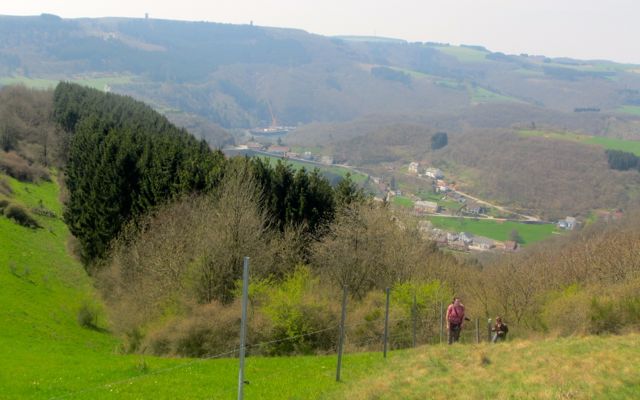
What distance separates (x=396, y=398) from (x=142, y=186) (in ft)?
98.3

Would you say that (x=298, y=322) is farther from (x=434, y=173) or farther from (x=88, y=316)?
(x=434, y=173)

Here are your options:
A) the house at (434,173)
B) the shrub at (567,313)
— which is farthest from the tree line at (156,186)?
the house at (434,173)

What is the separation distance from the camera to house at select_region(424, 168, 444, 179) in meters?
148

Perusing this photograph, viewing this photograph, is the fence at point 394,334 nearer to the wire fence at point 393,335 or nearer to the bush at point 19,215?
the wire fence at point 393,335

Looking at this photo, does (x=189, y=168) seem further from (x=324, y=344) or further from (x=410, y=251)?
(x=324, y=344)

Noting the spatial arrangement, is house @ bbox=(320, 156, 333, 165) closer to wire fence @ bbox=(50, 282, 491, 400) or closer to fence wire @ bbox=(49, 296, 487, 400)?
fence wire @ bbox=(49, 296, 487, 400)

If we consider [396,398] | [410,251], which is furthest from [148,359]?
[410,251]

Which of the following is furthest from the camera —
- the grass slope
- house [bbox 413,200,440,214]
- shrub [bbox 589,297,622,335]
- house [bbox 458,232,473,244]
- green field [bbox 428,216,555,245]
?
house [bbox 413,200,440,214]

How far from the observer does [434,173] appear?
149 m

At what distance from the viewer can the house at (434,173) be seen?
148 m

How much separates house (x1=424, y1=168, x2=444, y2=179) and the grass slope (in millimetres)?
129862

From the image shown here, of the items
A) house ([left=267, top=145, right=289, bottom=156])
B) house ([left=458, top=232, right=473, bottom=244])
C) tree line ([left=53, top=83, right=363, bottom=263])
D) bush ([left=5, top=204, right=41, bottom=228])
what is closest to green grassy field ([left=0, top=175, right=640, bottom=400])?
tree line ([left=53, top=83, right=363, bottom=263])

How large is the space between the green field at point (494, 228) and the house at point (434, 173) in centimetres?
4356

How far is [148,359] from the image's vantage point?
860 inches
